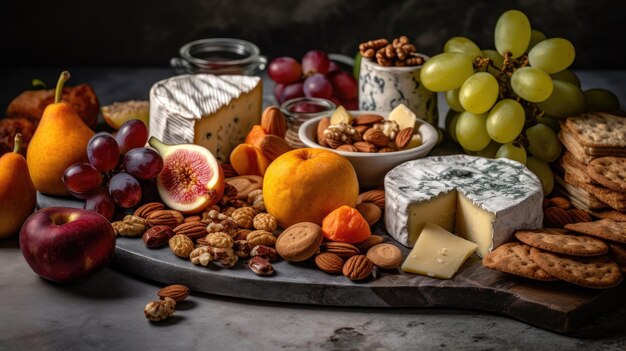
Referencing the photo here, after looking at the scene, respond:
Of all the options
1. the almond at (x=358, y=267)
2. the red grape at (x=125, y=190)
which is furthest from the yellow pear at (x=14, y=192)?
the almond at (x=358, y=267)

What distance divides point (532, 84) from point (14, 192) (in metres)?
1.46

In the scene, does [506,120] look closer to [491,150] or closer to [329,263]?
[491,150]

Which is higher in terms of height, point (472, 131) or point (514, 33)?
point (514, 33)

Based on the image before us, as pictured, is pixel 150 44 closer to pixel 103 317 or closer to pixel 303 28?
pixel 303 28

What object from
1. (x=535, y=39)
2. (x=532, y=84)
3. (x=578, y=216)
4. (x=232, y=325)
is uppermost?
(x=535, y=39)

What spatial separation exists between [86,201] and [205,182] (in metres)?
0.33

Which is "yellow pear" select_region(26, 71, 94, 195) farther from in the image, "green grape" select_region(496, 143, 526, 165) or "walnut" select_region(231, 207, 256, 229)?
"green grape" select_region(496, 143, 526, 165)

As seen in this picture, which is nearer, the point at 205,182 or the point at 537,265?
the point at 537,265

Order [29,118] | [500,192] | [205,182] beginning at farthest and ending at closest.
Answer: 1. [29,118]
2. [205,182]
3. [500,192]

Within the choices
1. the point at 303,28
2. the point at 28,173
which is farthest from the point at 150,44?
the point at 28,173

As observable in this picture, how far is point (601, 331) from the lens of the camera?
2092 mm

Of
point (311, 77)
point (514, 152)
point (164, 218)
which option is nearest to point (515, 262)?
point (514, 152)

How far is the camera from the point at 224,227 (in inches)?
94.2

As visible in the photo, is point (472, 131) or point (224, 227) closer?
point (224, 227)
